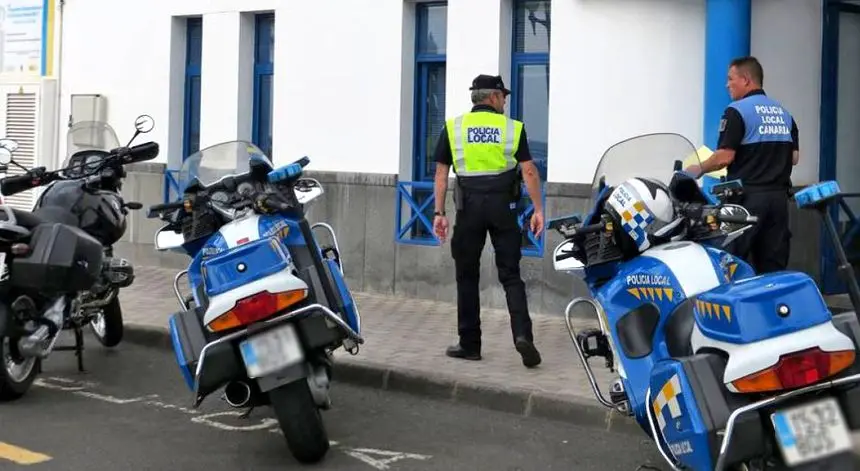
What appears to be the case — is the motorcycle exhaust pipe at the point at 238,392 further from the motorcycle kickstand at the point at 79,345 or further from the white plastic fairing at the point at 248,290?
the motorcycle kickstand at the point at 79,345

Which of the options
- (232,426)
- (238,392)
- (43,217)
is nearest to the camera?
(238,392)

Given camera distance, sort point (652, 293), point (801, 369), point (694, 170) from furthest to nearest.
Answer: point (694, 170) < point (652, 293) < point (801, 369)

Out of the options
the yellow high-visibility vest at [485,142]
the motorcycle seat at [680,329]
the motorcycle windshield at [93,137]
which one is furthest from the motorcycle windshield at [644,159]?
the motorcycle windshield at [93,137]

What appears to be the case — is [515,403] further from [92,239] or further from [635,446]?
[92,239]

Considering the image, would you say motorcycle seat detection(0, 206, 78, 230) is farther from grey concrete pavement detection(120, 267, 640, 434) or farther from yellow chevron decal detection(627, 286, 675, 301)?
yellow chevron decal detection(627, 286, 675, 301)

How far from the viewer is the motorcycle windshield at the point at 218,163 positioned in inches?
267

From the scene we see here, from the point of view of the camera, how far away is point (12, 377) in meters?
7.14

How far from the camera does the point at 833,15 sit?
395 inches

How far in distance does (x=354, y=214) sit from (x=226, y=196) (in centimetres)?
531

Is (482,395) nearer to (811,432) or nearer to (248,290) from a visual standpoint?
(248,290)

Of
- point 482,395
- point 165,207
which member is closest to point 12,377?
point 165,207

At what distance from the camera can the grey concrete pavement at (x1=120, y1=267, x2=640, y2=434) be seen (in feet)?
23.2

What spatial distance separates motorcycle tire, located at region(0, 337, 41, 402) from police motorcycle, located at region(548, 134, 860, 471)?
340 cm

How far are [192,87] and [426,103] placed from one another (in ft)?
11.4
